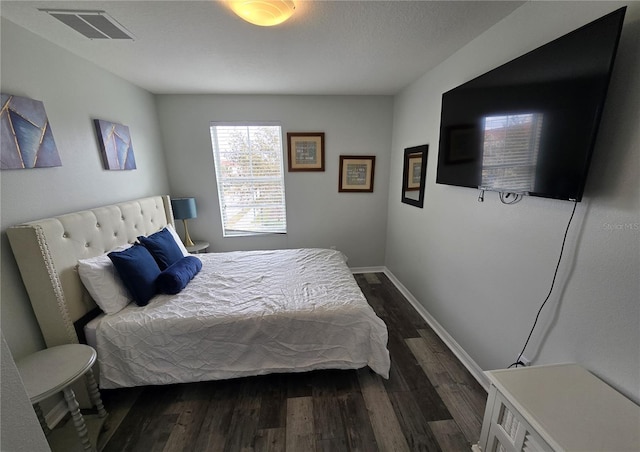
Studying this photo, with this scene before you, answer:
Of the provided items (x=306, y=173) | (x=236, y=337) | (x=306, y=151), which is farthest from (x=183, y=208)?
(x=236, y=337)

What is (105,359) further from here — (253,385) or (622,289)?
(622,289)

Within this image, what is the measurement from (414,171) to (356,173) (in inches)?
34.2

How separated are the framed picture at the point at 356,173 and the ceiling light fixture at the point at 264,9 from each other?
2.04 m

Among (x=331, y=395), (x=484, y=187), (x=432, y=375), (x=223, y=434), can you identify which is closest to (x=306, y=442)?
(x=331, y=395)

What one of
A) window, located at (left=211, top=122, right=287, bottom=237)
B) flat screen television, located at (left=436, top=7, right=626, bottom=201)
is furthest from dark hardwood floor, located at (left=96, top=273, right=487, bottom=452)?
window, located at (left=211, top=122, right=287, bottom=237)

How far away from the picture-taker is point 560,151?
1.11 meters

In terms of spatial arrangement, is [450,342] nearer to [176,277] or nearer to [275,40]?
[176,277]

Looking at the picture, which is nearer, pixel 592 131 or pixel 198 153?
pixel 592 131

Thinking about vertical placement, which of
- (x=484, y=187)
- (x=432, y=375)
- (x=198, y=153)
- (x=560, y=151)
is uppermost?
(x=198, y=153)

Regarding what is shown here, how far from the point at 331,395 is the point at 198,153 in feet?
10.2

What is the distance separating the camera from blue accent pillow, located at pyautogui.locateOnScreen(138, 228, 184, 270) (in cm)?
206

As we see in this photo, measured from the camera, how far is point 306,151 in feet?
10.6

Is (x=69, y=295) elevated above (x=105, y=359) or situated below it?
above

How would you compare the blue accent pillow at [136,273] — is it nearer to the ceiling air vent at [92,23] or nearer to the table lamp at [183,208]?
the table lamp at [183,208]
